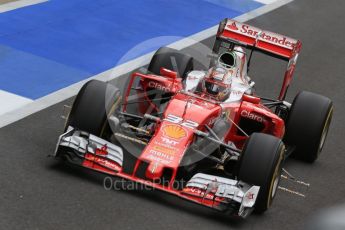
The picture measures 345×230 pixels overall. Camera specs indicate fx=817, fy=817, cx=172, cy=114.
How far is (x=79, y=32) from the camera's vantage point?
14367 millimetres

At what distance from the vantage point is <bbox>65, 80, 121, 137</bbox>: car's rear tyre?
8.85 meters

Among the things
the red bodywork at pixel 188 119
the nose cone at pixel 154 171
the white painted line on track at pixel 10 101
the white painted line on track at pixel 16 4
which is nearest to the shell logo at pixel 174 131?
the red bodywork at pixel 188 119

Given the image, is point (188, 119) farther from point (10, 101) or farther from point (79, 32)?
point (79, 32)

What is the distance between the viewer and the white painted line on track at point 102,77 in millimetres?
10398

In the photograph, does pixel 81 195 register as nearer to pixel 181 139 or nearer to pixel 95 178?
pixel 95 178

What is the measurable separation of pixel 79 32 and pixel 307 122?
5.70m

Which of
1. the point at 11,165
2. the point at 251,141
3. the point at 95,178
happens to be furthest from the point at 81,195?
the point at 251,141

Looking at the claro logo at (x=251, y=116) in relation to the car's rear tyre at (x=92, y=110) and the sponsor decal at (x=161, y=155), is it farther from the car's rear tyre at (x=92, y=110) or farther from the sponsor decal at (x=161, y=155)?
the car's rear tyre at (x=92, y=110)

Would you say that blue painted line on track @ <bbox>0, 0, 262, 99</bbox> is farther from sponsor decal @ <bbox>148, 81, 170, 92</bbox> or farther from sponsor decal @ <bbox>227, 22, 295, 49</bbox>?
sponsor decal @ <bbox>227, 22, 295, 49</bbox>

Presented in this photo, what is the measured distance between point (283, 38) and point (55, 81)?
3.44 metres

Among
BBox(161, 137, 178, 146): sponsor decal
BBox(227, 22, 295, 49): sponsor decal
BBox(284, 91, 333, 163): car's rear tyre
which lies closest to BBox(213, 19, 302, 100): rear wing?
BBox(227, 22, 295, 49): sponsor decal

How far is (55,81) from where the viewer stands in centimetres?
1194

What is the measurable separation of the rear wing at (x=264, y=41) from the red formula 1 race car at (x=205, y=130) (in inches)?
0.5

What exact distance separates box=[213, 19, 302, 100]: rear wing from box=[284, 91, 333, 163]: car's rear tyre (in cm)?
69
